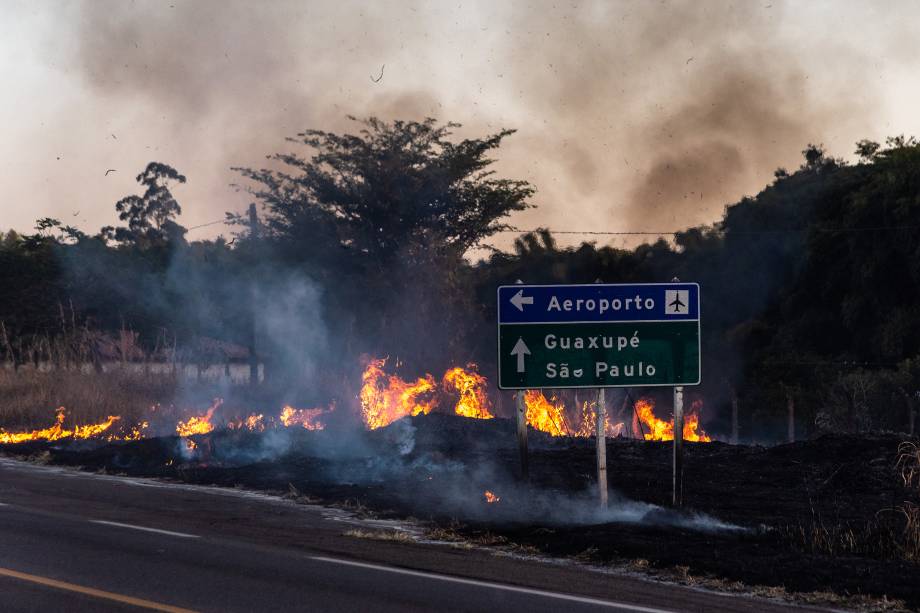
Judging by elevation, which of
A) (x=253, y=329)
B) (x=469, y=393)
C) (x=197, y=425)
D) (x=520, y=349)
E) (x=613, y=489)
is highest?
(x=253, y=329)

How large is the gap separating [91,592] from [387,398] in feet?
75.8

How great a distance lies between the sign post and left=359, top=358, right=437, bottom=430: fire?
16715 mm

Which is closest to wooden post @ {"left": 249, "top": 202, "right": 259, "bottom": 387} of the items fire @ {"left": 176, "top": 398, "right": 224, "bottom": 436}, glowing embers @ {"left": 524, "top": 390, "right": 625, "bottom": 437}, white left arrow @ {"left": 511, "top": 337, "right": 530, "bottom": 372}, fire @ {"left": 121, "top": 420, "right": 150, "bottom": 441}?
fire @ {"left": 176, "top": 398, "right": 224, "bottom": 436}

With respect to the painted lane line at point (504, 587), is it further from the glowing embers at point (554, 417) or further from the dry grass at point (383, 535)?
the glowing embers at point (554, 417)

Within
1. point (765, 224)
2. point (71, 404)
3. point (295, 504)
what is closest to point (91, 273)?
point (71, 404)

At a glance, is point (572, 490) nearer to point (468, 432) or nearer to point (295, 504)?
point (295, 504)

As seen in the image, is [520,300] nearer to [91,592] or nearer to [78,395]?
[91,592]

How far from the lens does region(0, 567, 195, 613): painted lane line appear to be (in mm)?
9070

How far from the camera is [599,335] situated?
48.2 feet

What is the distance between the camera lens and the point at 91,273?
173 feet

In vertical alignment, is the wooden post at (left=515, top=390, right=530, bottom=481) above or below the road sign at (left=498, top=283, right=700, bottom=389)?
below

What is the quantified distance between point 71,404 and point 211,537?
18718mm

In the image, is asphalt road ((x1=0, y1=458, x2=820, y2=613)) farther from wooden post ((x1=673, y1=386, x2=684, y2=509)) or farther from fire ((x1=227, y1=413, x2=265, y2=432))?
fire ((x1=227, y1=413, x2=265, y2=432))

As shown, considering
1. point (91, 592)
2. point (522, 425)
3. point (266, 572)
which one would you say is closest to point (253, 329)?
point (522, 425)
